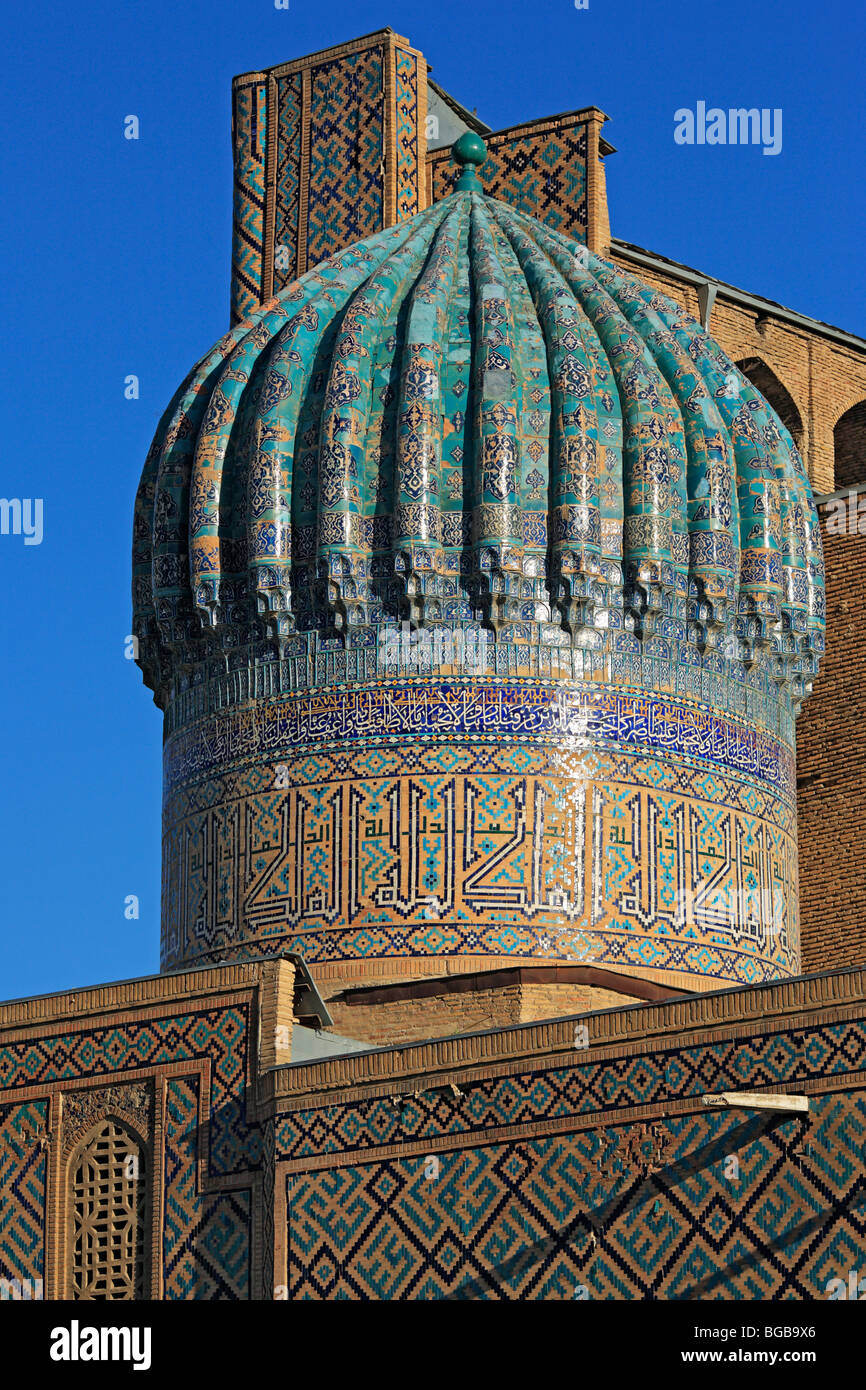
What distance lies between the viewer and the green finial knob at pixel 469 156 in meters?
12.8

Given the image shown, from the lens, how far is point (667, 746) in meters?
11.2

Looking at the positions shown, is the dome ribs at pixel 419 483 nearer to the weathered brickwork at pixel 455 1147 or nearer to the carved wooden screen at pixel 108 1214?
the weathered brickwork at pixel 455 1147

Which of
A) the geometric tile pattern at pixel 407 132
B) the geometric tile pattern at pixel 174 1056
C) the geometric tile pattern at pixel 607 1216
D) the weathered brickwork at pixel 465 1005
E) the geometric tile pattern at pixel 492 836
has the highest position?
the geometric tile pattern at pixel 407 132

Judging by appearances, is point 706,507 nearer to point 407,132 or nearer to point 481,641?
point 481,641

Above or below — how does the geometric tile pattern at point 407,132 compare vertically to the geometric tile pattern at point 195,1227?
above

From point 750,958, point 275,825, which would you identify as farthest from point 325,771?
point 750,958

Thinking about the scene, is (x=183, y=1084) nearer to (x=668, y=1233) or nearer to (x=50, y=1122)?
(x=50, y=1122)

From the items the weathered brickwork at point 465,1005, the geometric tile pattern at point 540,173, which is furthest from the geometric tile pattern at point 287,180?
the weathered brickwork at point 465,1005

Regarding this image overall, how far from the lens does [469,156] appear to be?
12.9 metres

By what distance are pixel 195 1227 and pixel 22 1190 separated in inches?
29.1

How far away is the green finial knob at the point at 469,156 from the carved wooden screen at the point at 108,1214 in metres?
4.60

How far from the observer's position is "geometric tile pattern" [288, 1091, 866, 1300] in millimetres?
8359

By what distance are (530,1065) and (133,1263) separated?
5.39ft

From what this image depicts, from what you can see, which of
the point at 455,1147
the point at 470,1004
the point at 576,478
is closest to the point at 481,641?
the point at 576,478
